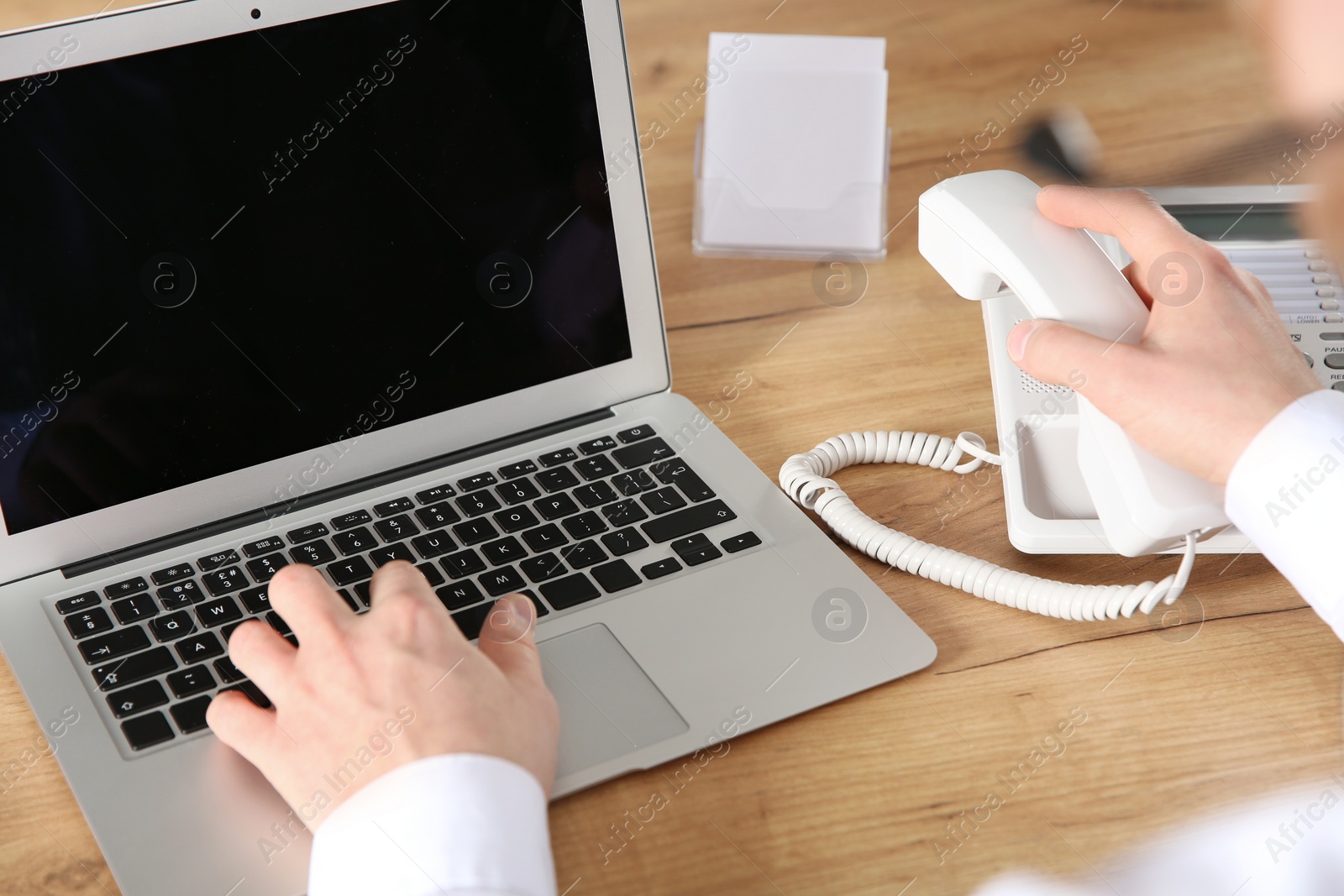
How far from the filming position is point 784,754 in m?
0.58

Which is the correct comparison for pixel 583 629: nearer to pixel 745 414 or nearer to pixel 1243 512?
pixel 745 414

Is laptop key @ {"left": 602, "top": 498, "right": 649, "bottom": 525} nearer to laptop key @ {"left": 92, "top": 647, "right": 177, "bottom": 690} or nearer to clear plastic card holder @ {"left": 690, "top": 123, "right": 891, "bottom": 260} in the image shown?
laptop key @ {"left": 92, "top": 647, "right": 177, "bottom": 690}

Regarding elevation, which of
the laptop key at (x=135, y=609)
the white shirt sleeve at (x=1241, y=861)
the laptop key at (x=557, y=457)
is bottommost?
the white shirt sleeve at (x=1241, y=861)

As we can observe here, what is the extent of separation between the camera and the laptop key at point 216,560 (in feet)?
2.22

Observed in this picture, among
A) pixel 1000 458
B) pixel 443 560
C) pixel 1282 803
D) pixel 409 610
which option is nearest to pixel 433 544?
pixel 443 560

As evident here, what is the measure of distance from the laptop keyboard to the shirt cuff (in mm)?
288

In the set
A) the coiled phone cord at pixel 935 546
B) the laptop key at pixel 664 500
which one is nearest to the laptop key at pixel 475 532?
the laptop key at pixel 664 500

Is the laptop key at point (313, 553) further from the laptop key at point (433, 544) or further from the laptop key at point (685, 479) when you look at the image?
the laptop key at point (685, 479)

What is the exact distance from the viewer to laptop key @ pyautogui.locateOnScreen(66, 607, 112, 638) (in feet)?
2.08

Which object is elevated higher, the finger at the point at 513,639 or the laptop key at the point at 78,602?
the laptop key at the point at 78,602

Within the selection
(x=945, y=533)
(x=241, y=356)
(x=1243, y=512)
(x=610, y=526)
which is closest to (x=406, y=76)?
(x=241, y=356)

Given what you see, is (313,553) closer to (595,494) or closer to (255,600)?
(255,600)

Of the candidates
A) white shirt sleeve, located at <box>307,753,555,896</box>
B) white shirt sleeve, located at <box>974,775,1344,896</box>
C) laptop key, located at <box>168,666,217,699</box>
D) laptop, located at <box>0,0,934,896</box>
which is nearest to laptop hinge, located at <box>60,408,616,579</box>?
laptop, located at <box>0,0,934,896</box>

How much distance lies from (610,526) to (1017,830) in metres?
0.30
